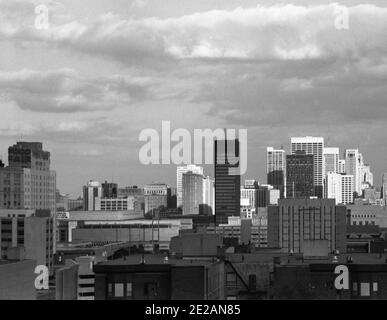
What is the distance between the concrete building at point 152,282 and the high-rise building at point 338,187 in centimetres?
2017

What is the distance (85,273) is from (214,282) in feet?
8.86

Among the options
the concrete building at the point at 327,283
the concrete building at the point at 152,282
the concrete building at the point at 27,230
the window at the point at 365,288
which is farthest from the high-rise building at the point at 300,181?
the concrete building at the point at 152,282

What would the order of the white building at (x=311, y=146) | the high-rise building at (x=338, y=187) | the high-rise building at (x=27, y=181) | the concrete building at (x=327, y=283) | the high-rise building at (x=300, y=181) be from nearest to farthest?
the concrete building at (x=327, y=283), the white building at (x=311, y=146), the high-rise building at (x=300, y=181), the high-rise building at (x=338, y=187), the high-rise building at (x=27, y=181)

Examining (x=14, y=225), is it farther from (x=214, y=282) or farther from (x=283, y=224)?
(x=214, y=282)

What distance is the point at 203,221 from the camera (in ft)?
102

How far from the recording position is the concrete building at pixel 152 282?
6719 millimetres

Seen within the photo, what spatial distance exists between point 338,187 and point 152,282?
23364 mm

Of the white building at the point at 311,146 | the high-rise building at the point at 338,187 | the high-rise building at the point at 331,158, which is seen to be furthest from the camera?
the high-rise building at the point at 338,187

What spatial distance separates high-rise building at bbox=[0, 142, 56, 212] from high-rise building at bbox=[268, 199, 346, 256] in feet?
23.2

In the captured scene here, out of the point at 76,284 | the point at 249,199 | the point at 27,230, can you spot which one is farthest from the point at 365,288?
the point at 249,199

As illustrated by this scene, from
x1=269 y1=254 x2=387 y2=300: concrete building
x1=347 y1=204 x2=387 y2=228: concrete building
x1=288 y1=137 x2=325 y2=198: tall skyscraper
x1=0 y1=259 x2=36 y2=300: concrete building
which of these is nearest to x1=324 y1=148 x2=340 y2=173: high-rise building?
x1=288 y1=137 x2=325 y2=198: tall skyscraper

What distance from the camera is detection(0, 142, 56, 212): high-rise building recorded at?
28.5 metres

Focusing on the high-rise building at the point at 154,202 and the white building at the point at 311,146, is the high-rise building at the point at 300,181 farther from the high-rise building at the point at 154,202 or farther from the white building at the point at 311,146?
the high-rise building at the point at 154,202
